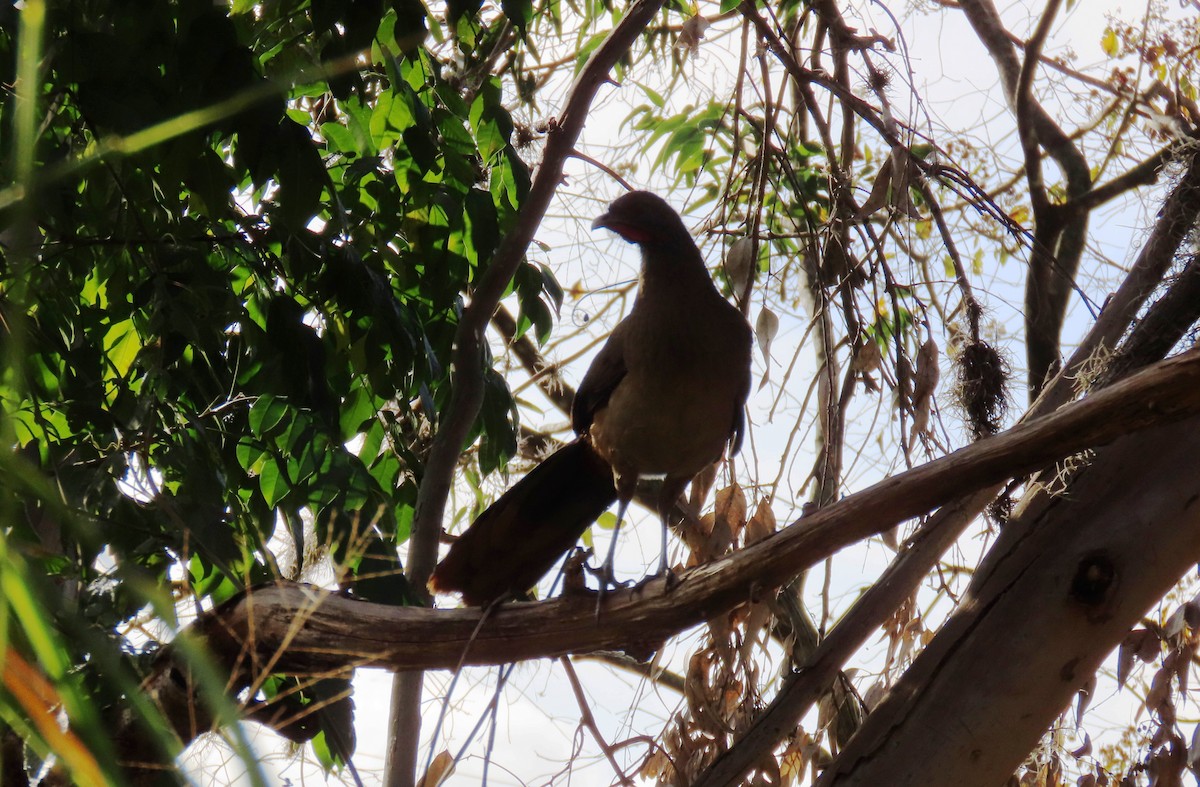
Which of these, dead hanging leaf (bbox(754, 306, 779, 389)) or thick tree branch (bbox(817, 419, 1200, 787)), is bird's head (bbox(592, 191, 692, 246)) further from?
thick tree branch (bbox(817, 419, 1200, 787))

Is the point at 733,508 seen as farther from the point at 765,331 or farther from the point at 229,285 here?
the point at 229,285

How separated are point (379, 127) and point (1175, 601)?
10.7 feet

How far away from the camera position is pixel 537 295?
12.1 feet

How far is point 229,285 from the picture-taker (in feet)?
9.70

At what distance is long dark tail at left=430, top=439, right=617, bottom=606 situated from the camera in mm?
3500

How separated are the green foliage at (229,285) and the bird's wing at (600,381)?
646 mm

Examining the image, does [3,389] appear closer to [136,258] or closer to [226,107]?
[136,258]

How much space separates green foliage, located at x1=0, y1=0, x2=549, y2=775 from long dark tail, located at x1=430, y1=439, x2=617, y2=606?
0.21 m

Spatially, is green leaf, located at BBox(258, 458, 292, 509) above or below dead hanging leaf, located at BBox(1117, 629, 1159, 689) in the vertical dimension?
above

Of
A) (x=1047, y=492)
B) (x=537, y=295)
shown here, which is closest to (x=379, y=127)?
(x=537, y=295)

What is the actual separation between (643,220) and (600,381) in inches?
26.2

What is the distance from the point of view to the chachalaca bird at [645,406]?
3785 millimetres

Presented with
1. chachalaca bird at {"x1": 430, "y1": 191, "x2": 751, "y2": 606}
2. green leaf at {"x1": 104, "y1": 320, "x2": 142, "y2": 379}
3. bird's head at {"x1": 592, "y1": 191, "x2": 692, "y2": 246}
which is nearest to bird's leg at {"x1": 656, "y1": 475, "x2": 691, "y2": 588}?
chachalaca bird at {"x1": 430, "y1": 191, "x2": 751, "y2": 606}

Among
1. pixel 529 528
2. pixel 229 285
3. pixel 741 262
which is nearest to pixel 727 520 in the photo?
pixel 529 528
